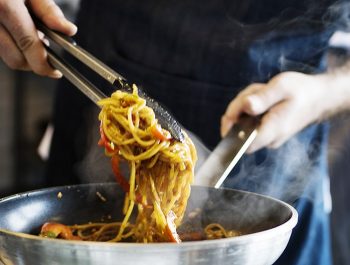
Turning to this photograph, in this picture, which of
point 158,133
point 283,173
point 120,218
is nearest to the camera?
point 158,133

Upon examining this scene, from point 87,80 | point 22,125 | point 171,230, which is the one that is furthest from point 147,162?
point 22,125

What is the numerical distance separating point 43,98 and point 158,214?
135 inches

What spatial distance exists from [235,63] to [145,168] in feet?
2.48

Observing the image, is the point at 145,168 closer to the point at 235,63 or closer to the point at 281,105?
the point at 281,105

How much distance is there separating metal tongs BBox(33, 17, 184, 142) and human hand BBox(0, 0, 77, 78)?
0.07 ft

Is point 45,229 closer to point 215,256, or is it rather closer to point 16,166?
point 215,256

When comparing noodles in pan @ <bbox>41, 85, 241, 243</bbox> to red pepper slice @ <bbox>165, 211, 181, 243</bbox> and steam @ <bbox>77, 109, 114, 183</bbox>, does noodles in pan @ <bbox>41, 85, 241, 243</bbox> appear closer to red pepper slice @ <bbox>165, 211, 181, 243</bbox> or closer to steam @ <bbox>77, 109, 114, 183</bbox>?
red pepper slice @ <bbox>165, 211, 181, 243</bbox>

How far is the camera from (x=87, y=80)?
1.38 m

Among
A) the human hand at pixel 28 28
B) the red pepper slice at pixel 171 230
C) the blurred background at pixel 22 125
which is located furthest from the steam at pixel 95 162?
the blurred background at pixel 22 125

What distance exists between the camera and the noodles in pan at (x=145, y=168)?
→ 117 cm

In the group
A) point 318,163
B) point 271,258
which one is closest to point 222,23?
point 318,163

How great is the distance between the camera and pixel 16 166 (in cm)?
450

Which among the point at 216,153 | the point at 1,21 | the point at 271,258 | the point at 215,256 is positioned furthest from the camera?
the point at 1,21

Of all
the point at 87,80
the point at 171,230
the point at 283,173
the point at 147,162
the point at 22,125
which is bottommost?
the point at 22,125
